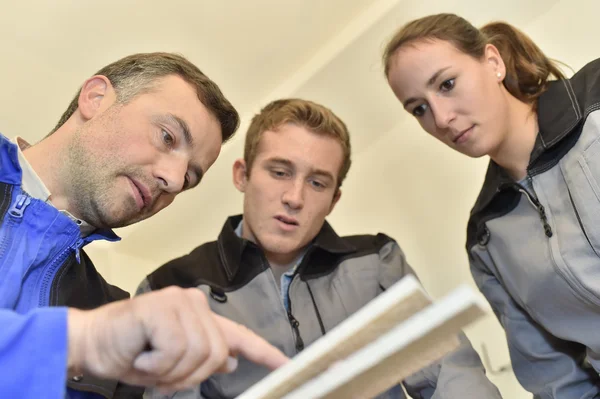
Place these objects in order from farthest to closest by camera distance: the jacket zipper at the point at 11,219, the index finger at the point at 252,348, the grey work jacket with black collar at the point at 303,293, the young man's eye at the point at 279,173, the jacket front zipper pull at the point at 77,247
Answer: the young man's eye at the point at 279,173, the grey work jacket with black collar at the point at 303,293, the jacket front zipper pull at the point at 77,247, the jacket zipper at the point at 11,219, the index finger at the point at 252,348

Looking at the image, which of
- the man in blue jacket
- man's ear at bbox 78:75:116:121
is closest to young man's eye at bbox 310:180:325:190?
the man in blue jacket

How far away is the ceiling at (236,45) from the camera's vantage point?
125 cm

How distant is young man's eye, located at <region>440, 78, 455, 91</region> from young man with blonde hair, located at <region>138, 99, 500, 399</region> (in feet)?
0.87

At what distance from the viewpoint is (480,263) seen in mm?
1134

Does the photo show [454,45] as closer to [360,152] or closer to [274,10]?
[274,10]

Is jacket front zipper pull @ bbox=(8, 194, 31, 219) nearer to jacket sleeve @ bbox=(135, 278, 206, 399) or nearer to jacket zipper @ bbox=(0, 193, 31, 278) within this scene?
jacket zipper @ bbox=(0, 193, 31, 278)

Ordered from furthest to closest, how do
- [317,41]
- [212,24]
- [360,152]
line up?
[360,152] < [317,41] < [212,24]

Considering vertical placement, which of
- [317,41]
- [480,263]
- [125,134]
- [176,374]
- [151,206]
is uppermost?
[317,41]

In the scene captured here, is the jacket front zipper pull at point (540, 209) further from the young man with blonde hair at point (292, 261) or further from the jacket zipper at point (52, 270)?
the jacket zipper at point (52, 270)

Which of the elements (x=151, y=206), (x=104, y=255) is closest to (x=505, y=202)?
(x=151, y=206)

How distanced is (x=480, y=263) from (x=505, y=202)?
0.52ft

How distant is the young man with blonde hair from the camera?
3.09ft

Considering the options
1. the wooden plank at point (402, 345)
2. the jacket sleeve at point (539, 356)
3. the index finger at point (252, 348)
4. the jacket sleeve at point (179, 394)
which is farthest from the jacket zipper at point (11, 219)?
the jacket sleeve at point (539, 356)

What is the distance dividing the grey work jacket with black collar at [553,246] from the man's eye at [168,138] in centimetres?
61
